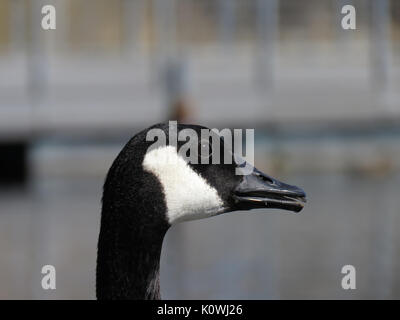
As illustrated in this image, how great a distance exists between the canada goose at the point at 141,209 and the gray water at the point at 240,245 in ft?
14.7

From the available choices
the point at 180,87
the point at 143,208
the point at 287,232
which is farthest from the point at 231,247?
the point at 143,208

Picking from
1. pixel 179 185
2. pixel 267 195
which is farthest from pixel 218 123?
pixel 179 185

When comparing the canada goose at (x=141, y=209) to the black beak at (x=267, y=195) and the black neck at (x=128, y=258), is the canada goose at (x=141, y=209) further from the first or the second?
the black beak at (x=267, y=195)

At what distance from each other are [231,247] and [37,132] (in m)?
5.66

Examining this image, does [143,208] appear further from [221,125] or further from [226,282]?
[221,125]

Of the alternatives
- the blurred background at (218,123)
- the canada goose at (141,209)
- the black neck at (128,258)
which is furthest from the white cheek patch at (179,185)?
the blurred background at (218,123)

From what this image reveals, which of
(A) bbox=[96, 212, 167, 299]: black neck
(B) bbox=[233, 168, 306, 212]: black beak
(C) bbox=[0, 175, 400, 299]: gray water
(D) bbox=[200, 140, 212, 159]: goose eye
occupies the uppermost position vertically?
(D) bbox=[200, 140, 212, 159]: goose eye

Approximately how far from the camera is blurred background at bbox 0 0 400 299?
10.8m

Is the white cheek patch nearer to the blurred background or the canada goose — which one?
the canada goose

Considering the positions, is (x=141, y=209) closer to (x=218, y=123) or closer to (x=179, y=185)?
(x=179, y=185)

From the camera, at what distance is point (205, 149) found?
14.5ft

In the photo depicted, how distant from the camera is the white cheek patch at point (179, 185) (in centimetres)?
426

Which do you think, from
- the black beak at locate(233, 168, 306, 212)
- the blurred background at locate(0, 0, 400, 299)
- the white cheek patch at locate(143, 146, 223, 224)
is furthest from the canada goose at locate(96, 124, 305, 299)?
the blurred background at locate(0, 0, 400, 299)

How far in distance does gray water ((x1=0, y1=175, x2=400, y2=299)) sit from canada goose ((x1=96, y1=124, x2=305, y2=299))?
176 inches
